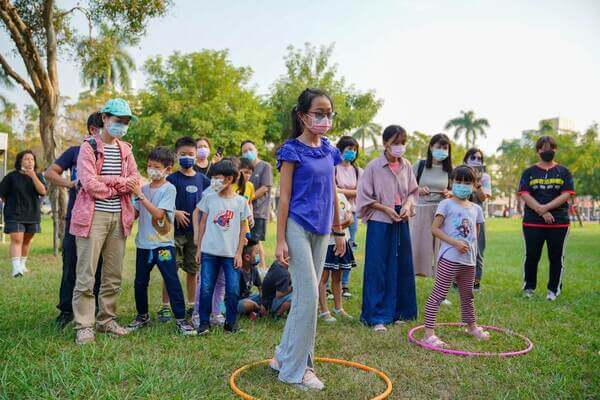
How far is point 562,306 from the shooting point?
22.2 feet

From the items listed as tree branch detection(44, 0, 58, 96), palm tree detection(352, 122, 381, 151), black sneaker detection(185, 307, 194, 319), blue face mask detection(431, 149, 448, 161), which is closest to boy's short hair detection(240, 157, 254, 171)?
black sneaker detection(185, 307, 194, 319)

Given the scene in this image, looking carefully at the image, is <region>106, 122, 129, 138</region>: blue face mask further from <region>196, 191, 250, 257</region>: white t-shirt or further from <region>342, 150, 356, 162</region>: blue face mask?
<region>342, 150, 356, 162</region>: blue face mask

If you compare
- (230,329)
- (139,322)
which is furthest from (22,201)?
(230,329)

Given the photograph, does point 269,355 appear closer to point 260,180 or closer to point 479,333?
point 479,333

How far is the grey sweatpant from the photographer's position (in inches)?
146

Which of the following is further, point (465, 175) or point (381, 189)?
point (381, 189)

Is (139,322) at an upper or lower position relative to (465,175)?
lower

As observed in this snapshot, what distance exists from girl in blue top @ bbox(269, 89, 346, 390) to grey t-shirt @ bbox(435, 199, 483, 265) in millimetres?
1789

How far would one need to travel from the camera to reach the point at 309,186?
3.79 metres

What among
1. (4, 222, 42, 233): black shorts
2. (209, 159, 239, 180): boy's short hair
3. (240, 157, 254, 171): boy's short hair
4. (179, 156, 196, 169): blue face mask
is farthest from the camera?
(4, 222, 42, 233): black shorts

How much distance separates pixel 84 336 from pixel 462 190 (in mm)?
3927

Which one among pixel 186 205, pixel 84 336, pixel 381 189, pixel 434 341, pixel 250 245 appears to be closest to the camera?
pixel 84 336

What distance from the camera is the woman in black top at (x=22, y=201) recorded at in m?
9.08

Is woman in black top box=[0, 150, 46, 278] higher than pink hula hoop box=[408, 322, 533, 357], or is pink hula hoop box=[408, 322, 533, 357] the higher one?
woman in black top box=[0, 150, 46, 278]
